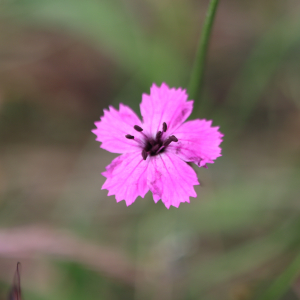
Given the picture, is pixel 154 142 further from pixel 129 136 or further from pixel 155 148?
pixel 129 136

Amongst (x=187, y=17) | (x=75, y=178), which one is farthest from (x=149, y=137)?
(x=187, y=17)

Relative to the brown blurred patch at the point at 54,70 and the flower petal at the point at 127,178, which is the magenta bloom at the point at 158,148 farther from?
the brown blurred patch at the point at 54,70

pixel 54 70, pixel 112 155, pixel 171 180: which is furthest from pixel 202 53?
pixel 54 70

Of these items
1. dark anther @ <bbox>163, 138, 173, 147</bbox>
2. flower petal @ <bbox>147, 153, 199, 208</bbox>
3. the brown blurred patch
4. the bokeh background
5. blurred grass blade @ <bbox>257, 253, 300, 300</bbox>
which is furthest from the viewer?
the brown blurred patch

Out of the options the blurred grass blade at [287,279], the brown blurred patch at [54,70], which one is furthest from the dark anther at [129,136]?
the brown blurred patch at [54,70]

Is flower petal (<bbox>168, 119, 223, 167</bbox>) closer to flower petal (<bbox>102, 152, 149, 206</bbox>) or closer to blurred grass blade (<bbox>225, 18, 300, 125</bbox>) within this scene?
flower petal (<bbox>102, 152, 149, 206</bbox>)

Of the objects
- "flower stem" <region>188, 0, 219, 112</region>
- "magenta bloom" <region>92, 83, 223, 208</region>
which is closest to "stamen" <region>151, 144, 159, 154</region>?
"magenta bloom" <region>92, 83, 223, 208</region>

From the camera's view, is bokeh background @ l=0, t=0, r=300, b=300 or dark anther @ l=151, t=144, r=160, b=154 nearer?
dark anther @ l=151, t=144, r=160, b=154
